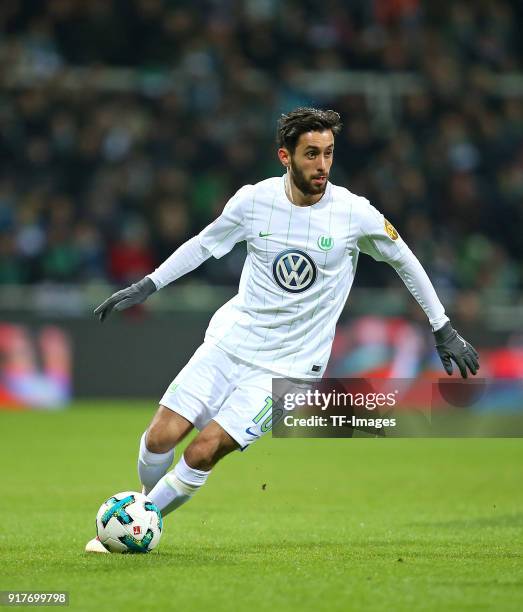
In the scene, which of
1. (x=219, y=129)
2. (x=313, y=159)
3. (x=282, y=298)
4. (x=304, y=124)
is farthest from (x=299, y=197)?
(x=219, y=129)

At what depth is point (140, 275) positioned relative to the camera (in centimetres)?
1512

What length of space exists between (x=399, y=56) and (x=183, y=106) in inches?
142

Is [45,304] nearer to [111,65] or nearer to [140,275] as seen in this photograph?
[140,275]

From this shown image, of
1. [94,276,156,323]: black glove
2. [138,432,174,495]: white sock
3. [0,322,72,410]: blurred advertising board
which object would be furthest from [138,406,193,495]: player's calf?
[0,322,72,410]: blurred advertising board

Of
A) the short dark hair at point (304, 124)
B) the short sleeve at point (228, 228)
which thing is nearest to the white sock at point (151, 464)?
the short sleeve at point (228, 228)

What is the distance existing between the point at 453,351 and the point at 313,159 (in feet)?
4.04

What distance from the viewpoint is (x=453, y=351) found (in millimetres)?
6418

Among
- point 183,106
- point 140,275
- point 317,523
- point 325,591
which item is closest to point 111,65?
point 183,106

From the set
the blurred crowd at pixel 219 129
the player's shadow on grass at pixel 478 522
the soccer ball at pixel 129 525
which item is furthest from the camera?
the blurred crowd at pixel 219 129

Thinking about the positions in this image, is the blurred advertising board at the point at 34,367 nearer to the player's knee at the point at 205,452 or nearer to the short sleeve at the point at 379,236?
the player's knee at the point at 205,452

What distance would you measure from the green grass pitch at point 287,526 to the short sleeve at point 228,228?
161cm

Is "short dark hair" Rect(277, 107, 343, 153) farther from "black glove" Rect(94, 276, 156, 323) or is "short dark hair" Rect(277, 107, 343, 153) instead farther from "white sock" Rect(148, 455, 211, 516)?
"white sock" Rect(148, 455, 211, 516)

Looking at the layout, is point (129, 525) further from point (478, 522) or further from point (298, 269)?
point (478, 522)

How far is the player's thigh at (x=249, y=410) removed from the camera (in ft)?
20.3
